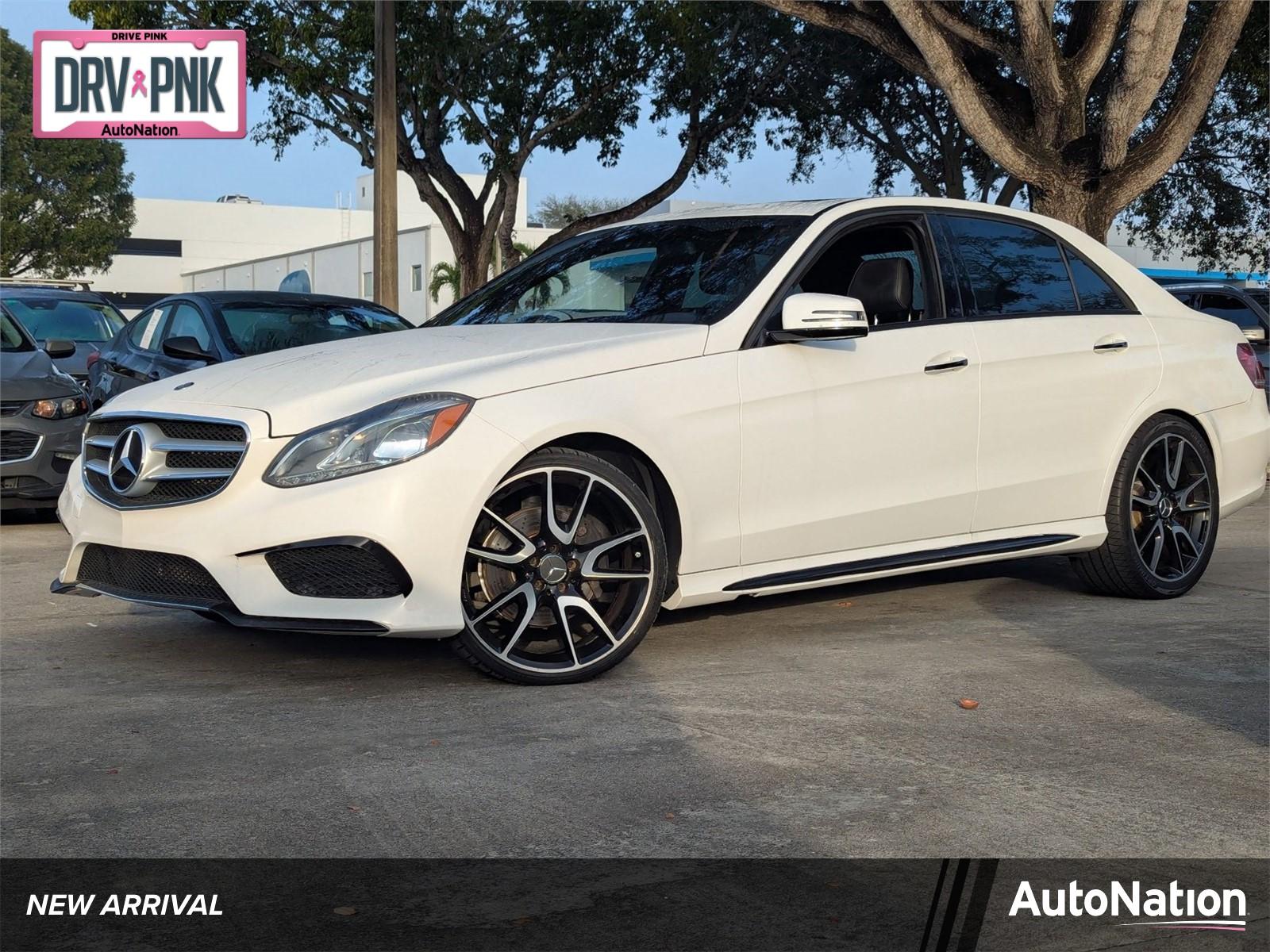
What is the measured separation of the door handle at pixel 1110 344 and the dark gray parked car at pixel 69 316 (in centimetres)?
1182

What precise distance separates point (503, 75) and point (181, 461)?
19331mm

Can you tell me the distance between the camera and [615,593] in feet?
17.3

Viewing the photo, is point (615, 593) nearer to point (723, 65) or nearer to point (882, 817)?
point (882, 817)

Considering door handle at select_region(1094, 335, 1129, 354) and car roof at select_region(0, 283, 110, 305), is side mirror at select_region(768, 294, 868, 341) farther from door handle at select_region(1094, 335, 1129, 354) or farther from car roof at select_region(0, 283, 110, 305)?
car roof at select_region(0, 283, 110, 305)

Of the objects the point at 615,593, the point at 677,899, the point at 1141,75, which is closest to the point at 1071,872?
the point at 677,899

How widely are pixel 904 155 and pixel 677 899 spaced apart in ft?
79.2

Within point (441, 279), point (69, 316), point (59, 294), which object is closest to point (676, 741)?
point (59, 294)

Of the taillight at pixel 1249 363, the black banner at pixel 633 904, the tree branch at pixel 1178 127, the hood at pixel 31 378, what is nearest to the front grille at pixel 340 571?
the black banner at pixel 633 904

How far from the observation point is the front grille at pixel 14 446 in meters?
9.91

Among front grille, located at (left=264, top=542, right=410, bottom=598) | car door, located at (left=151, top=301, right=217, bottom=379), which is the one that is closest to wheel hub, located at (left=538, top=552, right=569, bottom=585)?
front grille, located at (left=264, top=542, right=410, bottom=598)

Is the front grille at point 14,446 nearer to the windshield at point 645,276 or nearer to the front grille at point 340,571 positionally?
the windshield at point 645,276

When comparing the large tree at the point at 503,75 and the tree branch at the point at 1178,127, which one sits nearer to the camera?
the tree branch at the point at 1178,127

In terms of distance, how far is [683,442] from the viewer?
5.33 meters

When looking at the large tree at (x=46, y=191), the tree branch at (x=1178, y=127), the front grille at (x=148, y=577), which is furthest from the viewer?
the large tree at (x=46, y=191)
